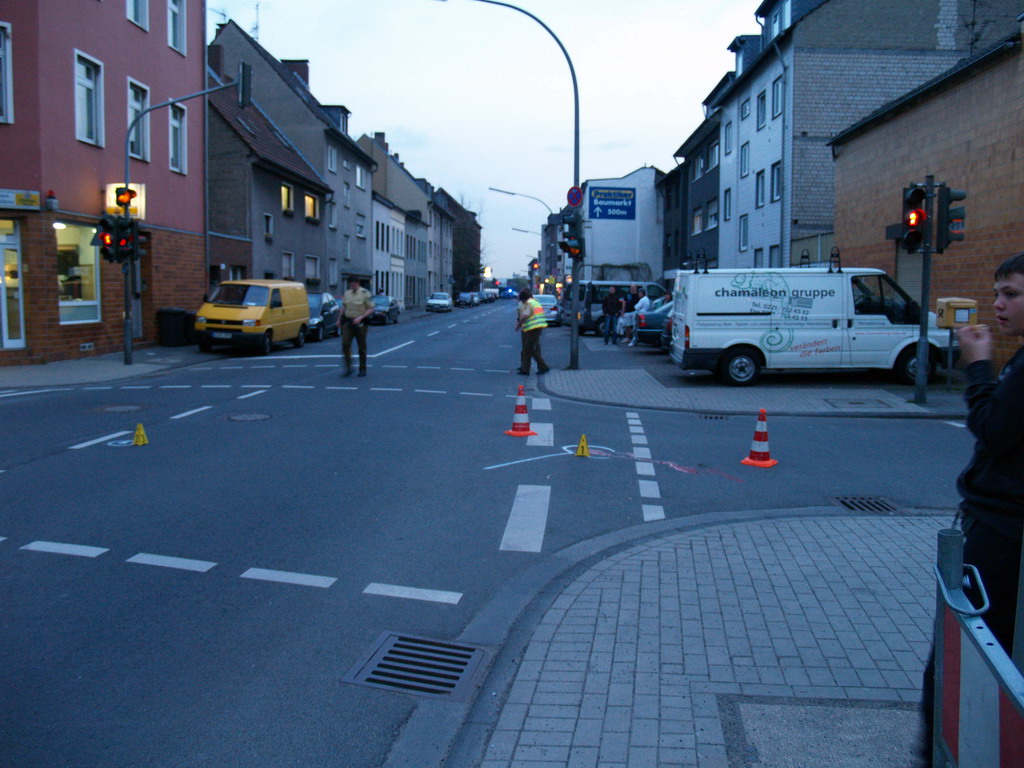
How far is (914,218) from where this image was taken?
Answer: 1281cm

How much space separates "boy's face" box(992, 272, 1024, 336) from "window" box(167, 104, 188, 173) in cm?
2583

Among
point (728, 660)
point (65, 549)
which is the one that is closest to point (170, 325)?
point (65, 549)

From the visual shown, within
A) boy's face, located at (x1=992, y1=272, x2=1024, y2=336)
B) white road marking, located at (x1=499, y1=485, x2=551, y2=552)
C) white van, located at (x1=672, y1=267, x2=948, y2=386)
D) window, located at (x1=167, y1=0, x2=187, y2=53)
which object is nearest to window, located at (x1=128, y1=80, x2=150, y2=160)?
window, located at (x1=167, y1=0, x2=187, y2=53)

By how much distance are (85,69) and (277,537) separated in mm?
18602

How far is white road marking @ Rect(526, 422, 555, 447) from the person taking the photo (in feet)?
33.8

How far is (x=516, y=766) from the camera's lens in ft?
10.9

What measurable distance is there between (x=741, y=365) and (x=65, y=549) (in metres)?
12.3

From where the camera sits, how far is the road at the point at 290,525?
3729mm

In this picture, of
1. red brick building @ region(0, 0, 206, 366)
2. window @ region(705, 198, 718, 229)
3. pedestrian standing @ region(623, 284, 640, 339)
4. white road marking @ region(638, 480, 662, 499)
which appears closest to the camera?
white road marking @ region(638, 480, 662, 499)

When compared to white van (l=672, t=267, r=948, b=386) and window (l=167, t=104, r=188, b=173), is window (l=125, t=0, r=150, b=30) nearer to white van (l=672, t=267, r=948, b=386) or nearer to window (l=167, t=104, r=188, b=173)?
window (l=167, t=104, r=188, b=173)

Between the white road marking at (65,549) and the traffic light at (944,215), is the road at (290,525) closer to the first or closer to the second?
the white road marking at (65,549)

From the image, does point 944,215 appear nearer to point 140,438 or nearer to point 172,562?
point 140,438

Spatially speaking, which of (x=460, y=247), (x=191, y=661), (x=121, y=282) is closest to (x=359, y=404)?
(x=191, y=661)

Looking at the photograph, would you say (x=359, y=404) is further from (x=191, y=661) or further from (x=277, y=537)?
(x=191, y=661)
